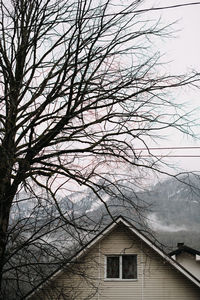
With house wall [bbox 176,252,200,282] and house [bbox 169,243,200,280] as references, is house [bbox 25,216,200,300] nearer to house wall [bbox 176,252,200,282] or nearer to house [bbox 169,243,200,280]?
house [bbox 169,243,200,280]

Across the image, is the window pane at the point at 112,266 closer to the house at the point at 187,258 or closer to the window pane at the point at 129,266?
the window pane at the point at 129,266

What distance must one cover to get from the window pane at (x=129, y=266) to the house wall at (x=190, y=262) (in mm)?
6467

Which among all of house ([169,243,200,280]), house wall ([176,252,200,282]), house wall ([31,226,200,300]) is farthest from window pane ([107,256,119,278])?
house wall ([176,252,200,282])

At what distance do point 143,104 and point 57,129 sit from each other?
6.07 feet

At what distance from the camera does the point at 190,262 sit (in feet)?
69.8

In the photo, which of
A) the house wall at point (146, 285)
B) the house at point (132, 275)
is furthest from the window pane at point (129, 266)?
the house wall at point (146, 285)

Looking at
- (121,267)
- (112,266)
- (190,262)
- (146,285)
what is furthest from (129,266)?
(190,262)

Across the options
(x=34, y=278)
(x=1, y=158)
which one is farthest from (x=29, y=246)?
(x=1, y=158)

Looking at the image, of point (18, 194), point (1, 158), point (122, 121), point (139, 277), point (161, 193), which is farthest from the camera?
point (139, 277)

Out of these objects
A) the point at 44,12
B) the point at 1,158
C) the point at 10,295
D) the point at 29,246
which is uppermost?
the point at 44,12

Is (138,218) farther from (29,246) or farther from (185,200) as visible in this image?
(29,246)

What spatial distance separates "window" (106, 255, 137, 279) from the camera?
15.2 m

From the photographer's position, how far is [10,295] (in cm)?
776

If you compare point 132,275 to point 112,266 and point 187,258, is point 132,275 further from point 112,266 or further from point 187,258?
point 187,258
